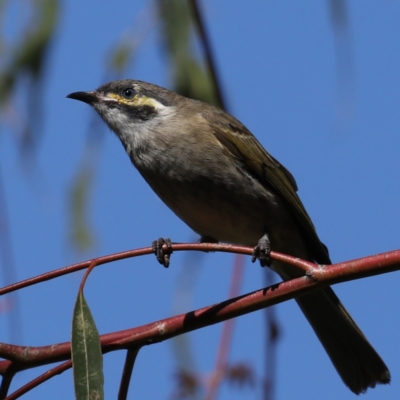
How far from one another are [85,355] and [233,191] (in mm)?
1833

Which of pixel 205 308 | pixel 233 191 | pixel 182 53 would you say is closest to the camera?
pixel 205 308

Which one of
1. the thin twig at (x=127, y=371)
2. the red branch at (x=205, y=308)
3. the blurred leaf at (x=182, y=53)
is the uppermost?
the blurred leaf at (x=182, y=53)

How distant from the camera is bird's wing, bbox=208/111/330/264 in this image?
398 cm

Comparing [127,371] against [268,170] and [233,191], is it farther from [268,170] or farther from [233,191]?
[268,170]

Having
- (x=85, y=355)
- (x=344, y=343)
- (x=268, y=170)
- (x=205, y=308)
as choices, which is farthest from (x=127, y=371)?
(x=268, y=170)

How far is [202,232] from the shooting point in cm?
413

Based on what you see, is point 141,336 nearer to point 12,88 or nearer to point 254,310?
point 254,310

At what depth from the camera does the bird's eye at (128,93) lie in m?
4.46

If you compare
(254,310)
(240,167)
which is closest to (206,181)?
(240,167)

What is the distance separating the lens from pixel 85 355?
2.14m

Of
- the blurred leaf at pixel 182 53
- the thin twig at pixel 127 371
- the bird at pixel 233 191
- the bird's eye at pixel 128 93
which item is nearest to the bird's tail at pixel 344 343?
the bird at pixel 233 191

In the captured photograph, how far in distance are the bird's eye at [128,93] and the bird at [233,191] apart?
5.1 inches

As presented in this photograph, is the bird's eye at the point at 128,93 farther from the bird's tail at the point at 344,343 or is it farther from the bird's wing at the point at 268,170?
the bird's tail at the point at 344,343

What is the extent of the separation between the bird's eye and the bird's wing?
0.52 m
